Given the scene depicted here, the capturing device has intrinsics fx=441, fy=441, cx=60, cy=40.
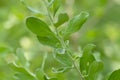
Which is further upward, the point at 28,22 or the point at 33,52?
the point at 28,22

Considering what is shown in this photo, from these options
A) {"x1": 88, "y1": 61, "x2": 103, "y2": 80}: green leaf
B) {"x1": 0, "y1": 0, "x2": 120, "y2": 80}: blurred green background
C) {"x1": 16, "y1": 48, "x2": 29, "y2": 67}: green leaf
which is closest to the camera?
{"x1": 88, "y1": 61, "x2": 103, "y2": 80}: green leaf

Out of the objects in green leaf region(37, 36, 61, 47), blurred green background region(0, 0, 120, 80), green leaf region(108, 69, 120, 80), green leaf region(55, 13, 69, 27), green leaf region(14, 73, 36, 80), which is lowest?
blurred green background region(0, 0, 120, 80)

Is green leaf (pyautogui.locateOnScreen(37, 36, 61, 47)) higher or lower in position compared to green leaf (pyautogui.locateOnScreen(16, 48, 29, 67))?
higher

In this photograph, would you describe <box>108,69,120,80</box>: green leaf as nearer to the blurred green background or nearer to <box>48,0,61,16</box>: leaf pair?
<box>48,0,61,16</box>: leaf pair

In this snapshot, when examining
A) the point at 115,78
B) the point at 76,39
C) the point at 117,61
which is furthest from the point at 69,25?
the point at 76,39

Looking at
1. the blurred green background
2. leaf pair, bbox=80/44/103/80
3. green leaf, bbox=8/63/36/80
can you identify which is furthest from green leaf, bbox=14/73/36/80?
the blurred green background

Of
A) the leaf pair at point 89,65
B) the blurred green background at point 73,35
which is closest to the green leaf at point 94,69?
the leaf pair at point 89,65

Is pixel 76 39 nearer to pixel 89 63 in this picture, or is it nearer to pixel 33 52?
pixel 33 52
